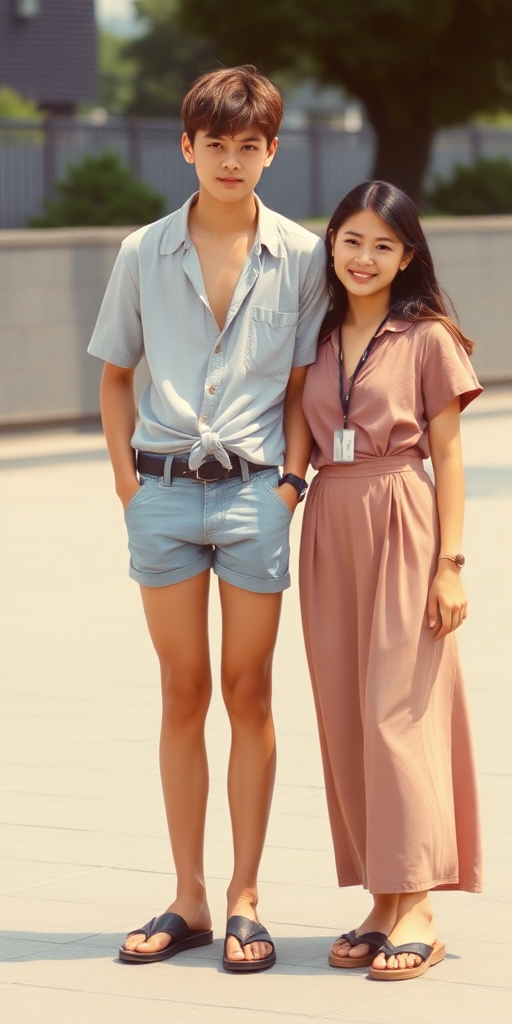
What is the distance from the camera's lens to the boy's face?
4.15 meters

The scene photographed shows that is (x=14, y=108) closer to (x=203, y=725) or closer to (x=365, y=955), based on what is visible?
(x=203, y=725)

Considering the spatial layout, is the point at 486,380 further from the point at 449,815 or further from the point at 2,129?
the point at 449,815

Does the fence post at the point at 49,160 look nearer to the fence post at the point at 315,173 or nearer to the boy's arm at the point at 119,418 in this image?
the fence post at the point at 315,173

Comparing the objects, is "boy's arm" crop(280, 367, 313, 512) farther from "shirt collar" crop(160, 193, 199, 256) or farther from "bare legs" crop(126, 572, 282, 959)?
"shirt collar" crop(160, 193, 199, 256)

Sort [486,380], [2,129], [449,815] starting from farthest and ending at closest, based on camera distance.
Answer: [2,129], [486,380], [449,815]

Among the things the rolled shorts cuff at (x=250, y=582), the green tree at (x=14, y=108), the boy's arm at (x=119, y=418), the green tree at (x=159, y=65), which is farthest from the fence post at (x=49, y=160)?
the green tree at (x=159, y=65)

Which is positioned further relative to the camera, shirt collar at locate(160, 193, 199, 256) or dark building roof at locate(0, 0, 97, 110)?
dark building roof at locate(0, 0, 97, 110)

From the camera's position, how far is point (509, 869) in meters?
4.89

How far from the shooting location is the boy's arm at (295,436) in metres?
4.27

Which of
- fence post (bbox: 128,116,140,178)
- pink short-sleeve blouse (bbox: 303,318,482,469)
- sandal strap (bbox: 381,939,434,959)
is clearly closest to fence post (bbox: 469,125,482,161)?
fence post (bbox: 128,116,140,178)

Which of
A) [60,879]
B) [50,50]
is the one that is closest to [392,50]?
[50,50]

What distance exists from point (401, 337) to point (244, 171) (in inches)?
19.6

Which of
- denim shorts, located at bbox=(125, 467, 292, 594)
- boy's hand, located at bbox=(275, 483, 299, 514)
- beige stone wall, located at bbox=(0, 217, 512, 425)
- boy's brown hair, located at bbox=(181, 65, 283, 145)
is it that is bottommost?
beige stone wall, located at bbox=(0, 217, 512, 425)

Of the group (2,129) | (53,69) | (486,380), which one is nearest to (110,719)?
(486,380)
